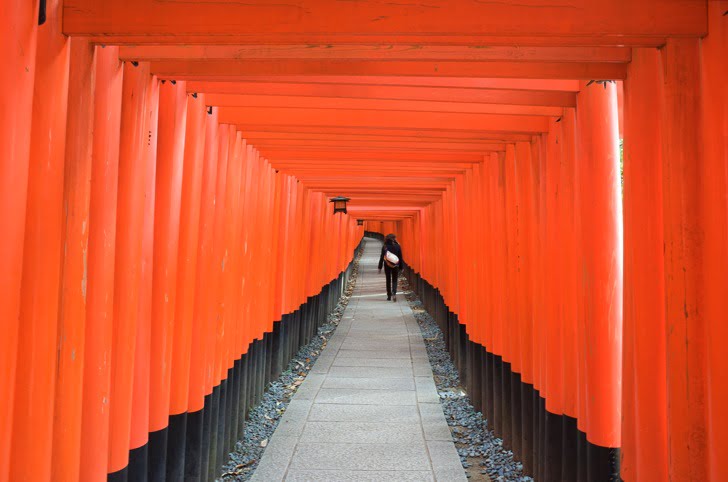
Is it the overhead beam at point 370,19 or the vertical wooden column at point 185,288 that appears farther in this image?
the vertical wooden column at point 185,288

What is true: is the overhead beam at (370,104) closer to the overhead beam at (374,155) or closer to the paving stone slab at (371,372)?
the overhead beam at (374,155)

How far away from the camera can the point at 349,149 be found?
529 centimetres

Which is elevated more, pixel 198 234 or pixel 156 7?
pixel 156 7

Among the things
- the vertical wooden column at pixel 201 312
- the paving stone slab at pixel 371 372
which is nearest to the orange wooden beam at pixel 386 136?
the vertical wooden column at pixel 201 312

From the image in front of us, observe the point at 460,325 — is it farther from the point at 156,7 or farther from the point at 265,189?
the point at 156,7

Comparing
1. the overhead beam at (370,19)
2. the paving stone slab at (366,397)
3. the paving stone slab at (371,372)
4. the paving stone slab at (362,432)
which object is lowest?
the paving stone slab at (362,432)

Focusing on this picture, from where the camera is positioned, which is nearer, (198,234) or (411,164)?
(198,234)

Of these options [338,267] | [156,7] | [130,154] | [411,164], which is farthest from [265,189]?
[338,267]

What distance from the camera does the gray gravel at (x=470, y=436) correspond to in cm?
481

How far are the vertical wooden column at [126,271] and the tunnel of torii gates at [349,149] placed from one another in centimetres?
1

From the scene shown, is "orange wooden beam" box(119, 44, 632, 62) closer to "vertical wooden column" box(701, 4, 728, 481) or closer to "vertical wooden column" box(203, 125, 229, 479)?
"vertical wooden column" box(701, 4, 728, 481)

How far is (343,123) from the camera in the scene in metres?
4.02

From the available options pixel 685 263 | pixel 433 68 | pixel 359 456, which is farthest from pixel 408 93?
pixel 359 456

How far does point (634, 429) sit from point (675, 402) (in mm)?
452
